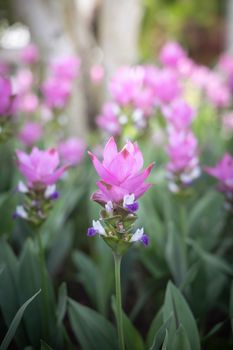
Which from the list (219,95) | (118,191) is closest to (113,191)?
(118,191)

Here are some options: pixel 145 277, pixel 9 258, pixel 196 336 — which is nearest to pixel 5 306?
pixel 9 258

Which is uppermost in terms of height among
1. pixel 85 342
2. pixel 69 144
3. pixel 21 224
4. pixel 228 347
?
pixel 69 144

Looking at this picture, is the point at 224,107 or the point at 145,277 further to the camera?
the point at 224,107

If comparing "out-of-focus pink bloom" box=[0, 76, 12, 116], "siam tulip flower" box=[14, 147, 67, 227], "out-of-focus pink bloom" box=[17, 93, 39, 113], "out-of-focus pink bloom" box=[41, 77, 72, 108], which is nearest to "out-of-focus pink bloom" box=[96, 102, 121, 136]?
"out-of-focus pink bloom" box=[41, 77, 72, 108]

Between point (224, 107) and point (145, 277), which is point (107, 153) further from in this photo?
point (224, 107)

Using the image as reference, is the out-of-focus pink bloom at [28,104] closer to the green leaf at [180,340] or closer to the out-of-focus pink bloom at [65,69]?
the out-of-focus pink bloom at [65,69]

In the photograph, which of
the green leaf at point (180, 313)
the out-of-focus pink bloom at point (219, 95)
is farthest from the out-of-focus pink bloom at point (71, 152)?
the out-of-focus pink bloom at point (219, 95)

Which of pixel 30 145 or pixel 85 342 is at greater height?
pixel 30 145

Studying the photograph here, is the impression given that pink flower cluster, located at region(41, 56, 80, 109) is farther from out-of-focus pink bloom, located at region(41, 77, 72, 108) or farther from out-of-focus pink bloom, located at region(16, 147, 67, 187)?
out-of-focus pink bloom, located at region(16, 147, 67, 187)
